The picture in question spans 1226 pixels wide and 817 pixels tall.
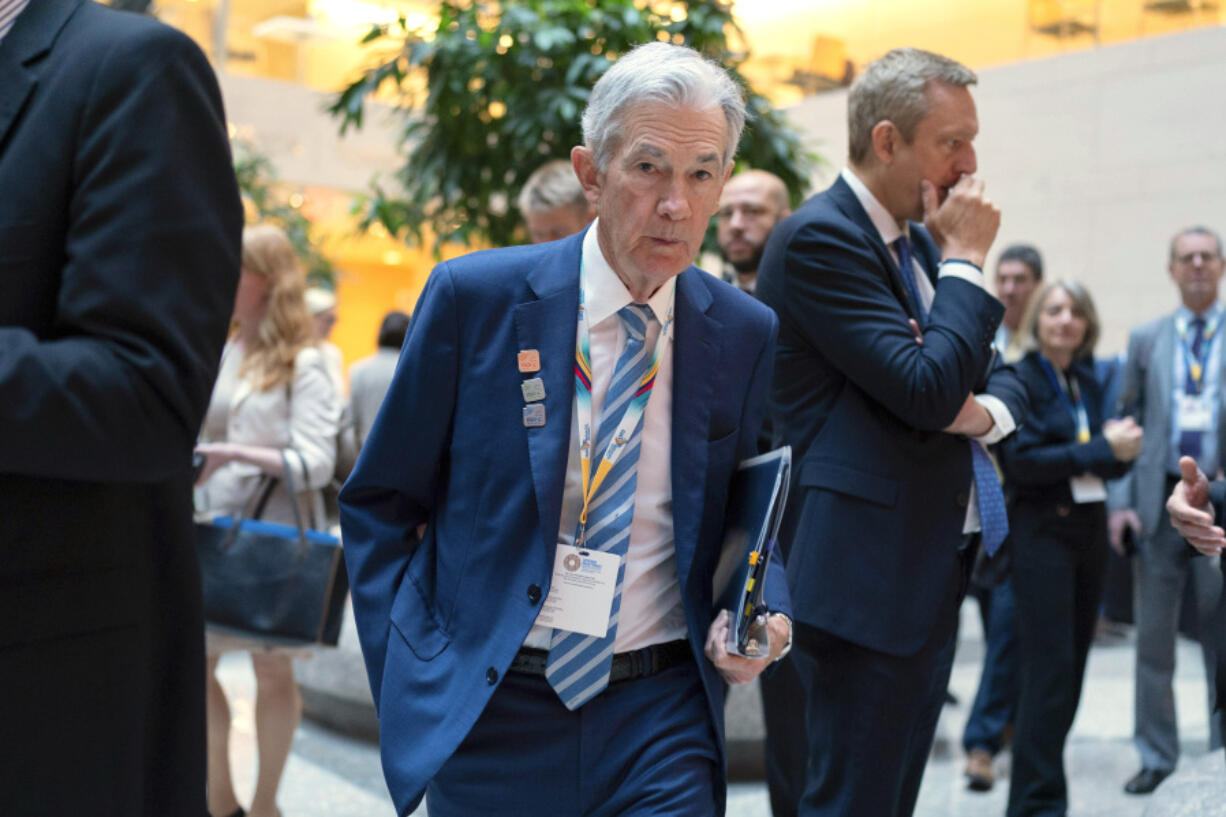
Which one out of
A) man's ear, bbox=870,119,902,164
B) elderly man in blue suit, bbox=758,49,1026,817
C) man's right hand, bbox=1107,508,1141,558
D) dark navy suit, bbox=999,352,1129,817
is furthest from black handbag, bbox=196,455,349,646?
man's right hand, bbox=1107,508,1141,558

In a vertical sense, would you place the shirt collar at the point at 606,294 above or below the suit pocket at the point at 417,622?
above

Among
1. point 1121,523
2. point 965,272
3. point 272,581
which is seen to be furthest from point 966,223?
point 1121,523

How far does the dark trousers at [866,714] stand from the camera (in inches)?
110

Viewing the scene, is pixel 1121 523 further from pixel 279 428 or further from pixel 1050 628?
pixel 279 428

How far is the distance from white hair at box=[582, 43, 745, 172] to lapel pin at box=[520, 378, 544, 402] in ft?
1.20

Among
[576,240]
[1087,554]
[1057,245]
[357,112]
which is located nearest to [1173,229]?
[1057,245]

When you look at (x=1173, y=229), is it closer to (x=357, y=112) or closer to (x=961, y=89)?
(x=357, y=112)

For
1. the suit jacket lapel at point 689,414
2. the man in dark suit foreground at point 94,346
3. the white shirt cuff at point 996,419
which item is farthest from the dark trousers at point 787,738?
the man in dark suit foreground at point 94,346

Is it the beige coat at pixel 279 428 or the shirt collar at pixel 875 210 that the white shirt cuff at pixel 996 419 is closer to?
the shirt collar at pixel 875 210

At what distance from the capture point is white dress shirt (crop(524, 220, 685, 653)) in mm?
2121

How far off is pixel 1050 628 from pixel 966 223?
90.7 inches

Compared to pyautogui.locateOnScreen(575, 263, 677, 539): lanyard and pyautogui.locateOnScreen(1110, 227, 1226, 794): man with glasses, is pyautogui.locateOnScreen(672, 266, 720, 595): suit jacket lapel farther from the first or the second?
pyautogui.locateOnScreen(1110, 227, 1226, 794): man with glasses

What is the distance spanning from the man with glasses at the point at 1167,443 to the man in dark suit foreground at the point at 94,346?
4782 millimetres

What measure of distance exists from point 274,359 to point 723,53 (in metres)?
2.13
